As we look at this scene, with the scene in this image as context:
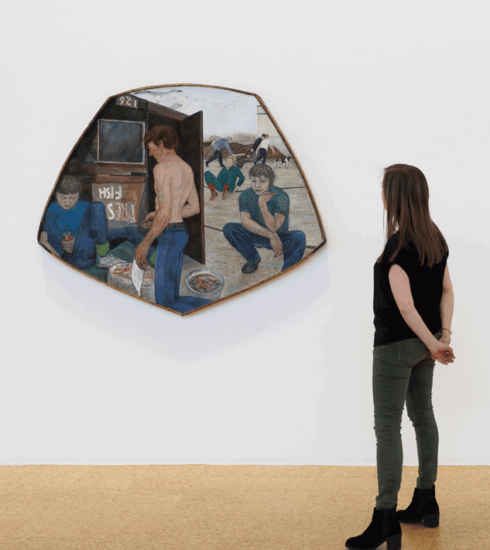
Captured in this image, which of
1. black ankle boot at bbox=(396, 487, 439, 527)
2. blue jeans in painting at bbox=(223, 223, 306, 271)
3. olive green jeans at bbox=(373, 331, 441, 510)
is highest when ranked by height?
blue jeans in painting at bbox=(223, 223, 306, 271)

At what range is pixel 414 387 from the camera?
191cm

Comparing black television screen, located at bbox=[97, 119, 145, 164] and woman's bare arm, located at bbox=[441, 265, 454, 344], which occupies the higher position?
black television screen, located at bbox=[97, 119, 145, 164]

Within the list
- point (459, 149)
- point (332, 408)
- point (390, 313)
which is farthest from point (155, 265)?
point (459, 149)

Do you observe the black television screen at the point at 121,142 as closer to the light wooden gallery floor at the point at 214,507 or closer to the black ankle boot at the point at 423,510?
the light wooden gallery floor at the point at 214,507

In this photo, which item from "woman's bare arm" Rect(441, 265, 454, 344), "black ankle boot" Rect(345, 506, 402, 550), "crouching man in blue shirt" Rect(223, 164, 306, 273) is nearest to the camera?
"black ankle boot" Rect(345, 506, 402, 550)

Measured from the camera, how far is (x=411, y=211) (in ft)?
5.86

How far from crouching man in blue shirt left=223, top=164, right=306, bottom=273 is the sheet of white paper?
43 centimetres

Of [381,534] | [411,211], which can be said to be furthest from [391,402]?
[411,211]

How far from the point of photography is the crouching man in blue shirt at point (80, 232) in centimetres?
254

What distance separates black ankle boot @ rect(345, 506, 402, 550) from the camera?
175 centimetres

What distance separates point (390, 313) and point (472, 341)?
894 mm

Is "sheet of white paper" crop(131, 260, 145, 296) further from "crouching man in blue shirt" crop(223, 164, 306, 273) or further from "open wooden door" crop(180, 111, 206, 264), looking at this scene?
"crouching man in blue shirt" crop(223, 164, 306, 273)

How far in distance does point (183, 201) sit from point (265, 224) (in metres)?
0.35

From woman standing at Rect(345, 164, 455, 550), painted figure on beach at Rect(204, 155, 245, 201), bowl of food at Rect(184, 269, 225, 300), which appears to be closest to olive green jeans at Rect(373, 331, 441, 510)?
woman standing at Rect(345, 164, 455, 550)
